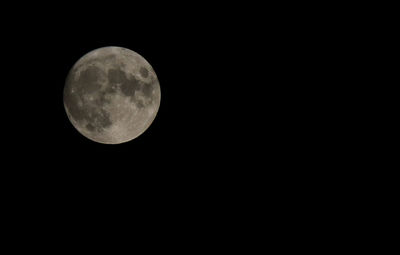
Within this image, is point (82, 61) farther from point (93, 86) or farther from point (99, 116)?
point (99, 116)

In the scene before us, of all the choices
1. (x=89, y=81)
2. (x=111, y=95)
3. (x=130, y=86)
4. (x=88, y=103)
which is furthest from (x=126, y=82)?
(x=88, y=103)

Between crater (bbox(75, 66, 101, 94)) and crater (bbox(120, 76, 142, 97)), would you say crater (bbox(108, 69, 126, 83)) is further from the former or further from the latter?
crater (bbox(75, 66, 101, 94))

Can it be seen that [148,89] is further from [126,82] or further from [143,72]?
[126,82]

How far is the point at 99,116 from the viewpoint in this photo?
583 centimetres

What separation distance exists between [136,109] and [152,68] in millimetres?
977

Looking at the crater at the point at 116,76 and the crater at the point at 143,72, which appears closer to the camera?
the crater at the point at 116,76

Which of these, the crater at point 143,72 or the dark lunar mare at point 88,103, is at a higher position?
the crater at point 143,72

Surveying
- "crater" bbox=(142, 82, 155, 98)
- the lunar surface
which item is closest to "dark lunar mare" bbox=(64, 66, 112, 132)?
the lunar surface

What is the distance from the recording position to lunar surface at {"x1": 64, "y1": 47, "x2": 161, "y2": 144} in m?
5.73

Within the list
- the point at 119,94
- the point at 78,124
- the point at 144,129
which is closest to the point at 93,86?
the point at 119,94

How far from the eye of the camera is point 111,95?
5676 mm

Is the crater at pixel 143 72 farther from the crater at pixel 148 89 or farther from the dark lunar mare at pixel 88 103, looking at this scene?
the dark lunar mare at pixel 88 103

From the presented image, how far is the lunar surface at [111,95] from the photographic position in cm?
573

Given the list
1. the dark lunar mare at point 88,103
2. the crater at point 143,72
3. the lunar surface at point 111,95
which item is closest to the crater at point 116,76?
the lunar surface at point 111,95
